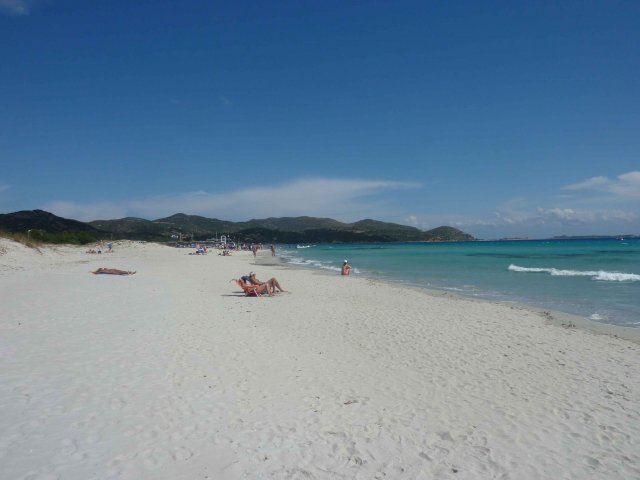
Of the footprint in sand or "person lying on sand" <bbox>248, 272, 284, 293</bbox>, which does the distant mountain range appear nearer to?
"person lying on sand" <bbox>248, 272, 284, 293</bbox>

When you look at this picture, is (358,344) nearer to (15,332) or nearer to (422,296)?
(15,332)

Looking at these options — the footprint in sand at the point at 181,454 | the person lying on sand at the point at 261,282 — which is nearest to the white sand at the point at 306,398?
the footprint in sand at the point at 181,454

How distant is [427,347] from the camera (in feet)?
28.5

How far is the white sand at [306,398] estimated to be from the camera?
4.05 m

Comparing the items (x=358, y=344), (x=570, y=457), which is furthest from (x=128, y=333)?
(x=570, y=457)

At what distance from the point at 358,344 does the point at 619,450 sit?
5.11m

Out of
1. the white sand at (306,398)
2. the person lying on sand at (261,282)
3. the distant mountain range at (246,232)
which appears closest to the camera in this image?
the white sand at (306,398)

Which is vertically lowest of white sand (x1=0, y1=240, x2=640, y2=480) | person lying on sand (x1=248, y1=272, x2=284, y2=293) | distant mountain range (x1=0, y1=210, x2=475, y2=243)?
white sand (x1=0, y1=240, x2=640, y2=480)

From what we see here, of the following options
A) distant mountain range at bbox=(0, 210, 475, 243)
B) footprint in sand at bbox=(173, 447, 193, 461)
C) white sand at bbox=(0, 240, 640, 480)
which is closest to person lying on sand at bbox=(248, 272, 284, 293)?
white sand at bbox=(0, 240, 640, 480)

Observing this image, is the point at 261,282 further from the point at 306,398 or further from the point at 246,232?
the point at 246,232

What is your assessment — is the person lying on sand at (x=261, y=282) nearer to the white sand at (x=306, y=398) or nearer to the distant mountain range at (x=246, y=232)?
the white sand at (x=306, y=398)

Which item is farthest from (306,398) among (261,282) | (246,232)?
(246,232)

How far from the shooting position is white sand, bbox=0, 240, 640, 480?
13.3 ft

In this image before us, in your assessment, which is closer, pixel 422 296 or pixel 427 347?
pixel 427 347
